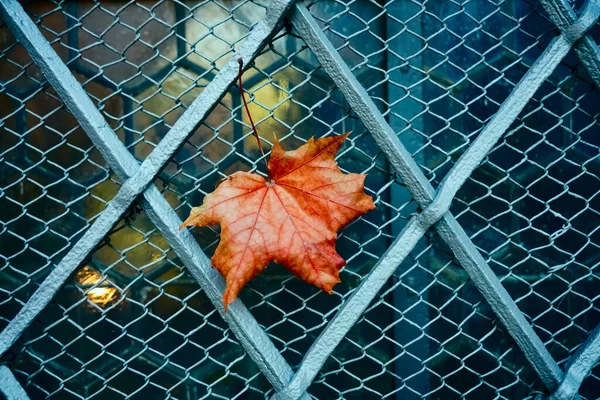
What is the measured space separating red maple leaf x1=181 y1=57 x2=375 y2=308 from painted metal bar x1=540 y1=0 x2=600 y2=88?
59 cm

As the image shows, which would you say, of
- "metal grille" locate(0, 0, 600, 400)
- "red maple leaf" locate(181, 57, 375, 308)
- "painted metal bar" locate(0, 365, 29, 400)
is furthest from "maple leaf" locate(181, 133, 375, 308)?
"painted metal bar" locate(0, 365, 29, 400)

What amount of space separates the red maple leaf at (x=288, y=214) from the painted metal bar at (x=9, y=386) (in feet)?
1.80

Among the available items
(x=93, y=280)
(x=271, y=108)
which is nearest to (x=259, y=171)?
(x=271, y=108)

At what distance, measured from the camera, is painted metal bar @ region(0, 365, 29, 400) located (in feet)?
2.94

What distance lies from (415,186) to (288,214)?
0.29m

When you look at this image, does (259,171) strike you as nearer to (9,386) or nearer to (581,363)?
(9,386)

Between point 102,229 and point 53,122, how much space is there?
59cm

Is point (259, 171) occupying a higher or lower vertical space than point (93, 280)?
higher

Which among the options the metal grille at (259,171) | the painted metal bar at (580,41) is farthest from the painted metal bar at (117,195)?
the painted metal bar at (580,41)

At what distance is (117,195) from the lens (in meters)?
0.85

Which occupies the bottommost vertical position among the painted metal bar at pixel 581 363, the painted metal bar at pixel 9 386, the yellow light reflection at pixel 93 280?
the painted metal bar at pixel 9 386

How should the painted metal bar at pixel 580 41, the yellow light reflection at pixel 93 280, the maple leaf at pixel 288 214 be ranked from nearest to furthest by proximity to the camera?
the maple leaf at pixel 288 214, the painted metal bar at pixel 580 41, the yellow light reflection at pixel 93 280

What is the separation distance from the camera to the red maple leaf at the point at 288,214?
81cm

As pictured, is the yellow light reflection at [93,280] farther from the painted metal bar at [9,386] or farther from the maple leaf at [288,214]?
the maple leaf at [288,214]
